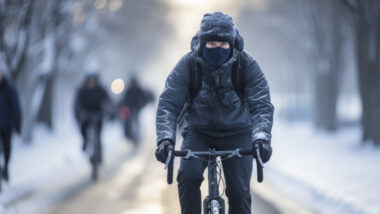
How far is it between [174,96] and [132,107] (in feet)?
48.2

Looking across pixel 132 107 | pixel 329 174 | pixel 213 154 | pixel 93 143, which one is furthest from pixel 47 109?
pixel 213 154

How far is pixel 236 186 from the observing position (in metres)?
4.30

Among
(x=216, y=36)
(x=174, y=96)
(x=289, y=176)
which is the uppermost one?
(x=216, y=36)

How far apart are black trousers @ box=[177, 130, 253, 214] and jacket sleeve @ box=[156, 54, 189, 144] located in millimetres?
251

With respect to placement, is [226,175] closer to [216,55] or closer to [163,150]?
[163,150]

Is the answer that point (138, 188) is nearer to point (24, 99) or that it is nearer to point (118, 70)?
point (24, 99)

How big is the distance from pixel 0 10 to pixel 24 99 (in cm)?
530

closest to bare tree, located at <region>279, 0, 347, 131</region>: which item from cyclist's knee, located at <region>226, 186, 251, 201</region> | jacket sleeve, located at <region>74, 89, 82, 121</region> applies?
jacket sleeve, located at <region>74, 89, 82, 121</region>

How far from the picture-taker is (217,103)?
4328 millimetres

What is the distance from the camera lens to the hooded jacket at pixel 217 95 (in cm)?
426

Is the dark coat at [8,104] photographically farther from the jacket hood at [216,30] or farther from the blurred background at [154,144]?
the jacket hood at [216,30]

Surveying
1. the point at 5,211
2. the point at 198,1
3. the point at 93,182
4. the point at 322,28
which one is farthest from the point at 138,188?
the point at 198,1

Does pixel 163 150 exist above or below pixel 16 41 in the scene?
below

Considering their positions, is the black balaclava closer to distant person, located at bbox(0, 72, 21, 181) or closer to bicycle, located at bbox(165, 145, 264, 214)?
bicycle, located at bbox(165, 145, 264, 214)
